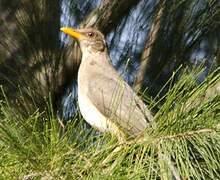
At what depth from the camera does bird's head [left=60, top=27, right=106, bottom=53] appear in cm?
381

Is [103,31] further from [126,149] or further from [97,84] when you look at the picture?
[126,149]

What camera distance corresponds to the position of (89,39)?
420 cm

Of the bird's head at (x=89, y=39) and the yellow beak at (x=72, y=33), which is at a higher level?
the yellow beak at (x=72, y=33)

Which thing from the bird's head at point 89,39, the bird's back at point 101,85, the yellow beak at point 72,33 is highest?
the yellow beak at point 72,33

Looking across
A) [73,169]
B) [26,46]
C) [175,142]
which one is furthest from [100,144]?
[26,46]

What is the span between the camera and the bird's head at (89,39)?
3.81 m

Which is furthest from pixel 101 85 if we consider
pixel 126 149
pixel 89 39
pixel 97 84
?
pixel 126 149

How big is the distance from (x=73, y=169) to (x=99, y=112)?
1.59 meters

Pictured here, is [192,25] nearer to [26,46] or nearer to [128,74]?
[128,74]

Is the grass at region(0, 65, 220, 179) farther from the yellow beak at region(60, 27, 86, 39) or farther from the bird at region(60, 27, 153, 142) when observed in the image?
the yellow beak at region(60, 27, 86, 39)

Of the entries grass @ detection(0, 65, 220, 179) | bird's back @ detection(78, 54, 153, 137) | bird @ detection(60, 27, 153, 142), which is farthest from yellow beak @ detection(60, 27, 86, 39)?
grass @ detection(0, 65, 220, 179)

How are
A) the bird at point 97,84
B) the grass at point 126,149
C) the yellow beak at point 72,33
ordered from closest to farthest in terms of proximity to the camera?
the grass at point 126,149 → the bird at point 97,84 → the yellow beak at point 72,33

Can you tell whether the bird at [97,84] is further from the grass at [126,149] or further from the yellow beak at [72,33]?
the grass at [126,149]

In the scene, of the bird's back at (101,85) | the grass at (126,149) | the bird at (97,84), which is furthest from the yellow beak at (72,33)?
the grass at (126,149)
